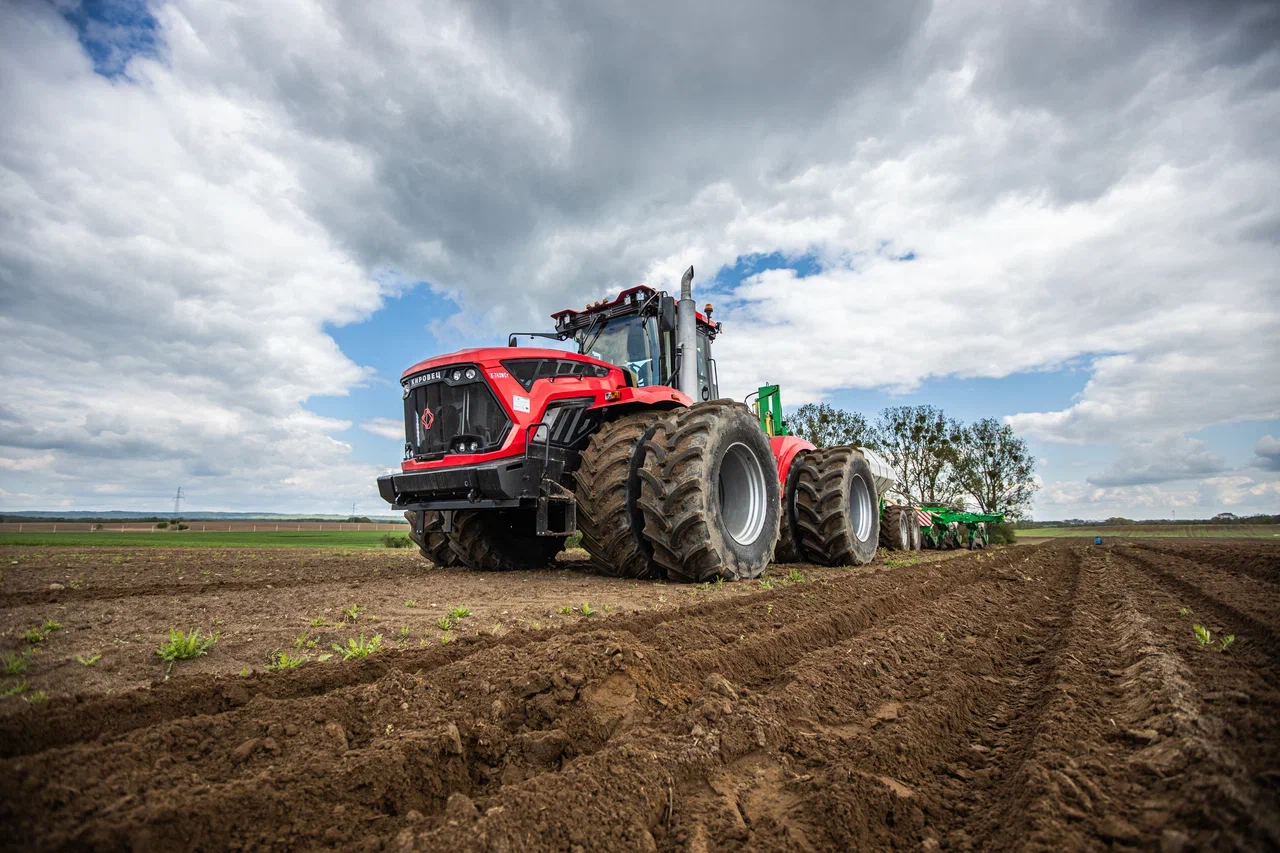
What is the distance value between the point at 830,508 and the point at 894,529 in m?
6.90

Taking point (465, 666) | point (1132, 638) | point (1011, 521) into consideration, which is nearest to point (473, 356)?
point (465, 666)

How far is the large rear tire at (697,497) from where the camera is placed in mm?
5633

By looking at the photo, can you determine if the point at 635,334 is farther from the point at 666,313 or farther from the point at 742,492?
the point at 742,492

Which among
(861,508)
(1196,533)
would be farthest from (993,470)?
(861,508)

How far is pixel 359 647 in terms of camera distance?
3.24 m

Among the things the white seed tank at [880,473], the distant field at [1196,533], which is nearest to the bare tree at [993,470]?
the distant field at [1196,533]

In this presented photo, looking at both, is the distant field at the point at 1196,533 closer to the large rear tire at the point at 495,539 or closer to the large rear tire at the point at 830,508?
the large rear tire at the point at 830,508

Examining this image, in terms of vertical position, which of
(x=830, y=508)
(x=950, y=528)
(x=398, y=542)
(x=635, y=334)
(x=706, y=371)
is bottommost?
(x=398, y=542)

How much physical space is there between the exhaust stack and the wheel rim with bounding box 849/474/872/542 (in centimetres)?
404

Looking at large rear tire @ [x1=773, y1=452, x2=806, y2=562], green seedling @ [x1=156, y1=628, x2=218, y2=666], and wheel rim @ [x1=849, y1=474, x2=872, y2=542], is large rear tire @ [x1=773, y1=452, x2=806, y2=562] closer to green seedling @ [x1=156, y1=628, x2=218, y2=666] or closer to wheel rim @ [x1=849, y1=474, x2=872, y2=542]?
wheel rim @ [x1=849, y1=474, x2=872, y2=542]

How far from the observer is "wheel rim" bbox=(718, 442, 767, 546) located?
7125mm

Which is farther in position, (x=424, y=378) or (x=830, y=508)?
(x=830, y=508)

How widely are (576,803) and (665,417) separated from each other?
15.1ft

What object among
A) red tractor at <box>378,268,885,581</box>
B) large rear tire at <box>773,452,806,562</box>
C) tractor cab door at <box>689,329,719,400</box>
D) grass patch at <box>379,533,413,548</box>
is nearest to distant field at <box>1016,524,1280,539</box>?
large rear tire at <box>773,452,806,562</box>
